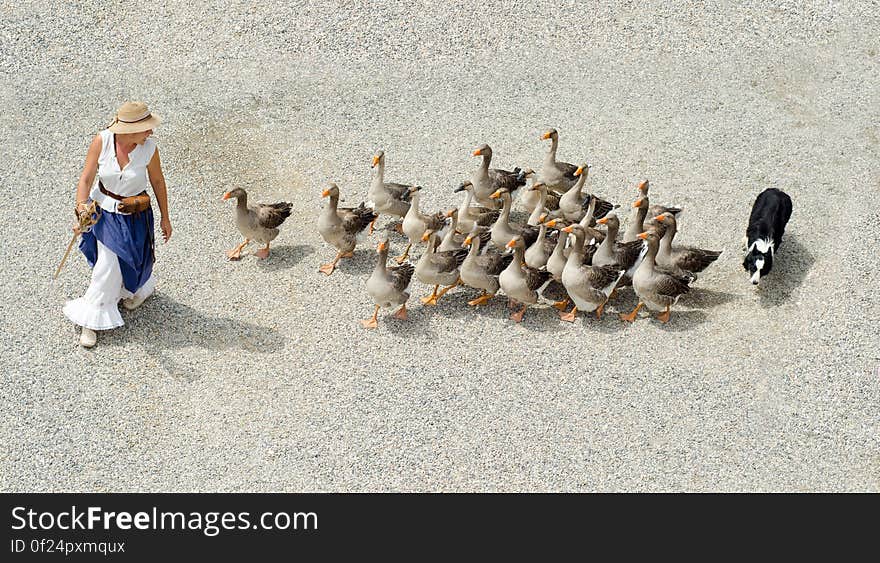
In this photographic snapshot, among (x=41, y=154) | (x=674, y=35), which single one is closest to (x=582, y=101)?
(x=674, y=35)

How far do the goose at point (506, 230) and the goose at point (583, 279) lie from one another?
748 mm

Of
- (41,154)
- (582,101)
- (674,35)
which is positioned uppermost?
(674,35)

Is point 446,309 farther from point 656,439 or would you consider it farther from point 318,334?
point 656,439

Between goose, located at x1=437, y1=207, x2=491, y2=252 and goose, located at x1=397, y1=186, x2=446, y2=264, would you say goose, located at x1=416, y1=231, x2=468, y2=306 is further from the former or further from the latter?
goose, located at x1=397, y1=186, x2=446, y2=264

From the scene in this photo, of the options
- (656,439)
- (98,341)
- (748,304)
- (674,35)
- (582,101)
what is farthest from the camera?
(674,35)

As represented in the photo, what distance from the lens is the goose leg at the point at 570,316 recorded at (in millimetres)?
11266

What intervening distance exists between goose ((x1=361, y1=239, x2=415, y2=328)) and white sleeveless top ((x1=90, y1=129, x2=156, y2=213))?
265cm

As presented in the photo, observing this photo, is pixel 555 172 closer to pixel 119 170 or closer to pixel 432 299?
pixel 432 299

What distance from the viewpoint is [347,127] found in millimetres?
14609

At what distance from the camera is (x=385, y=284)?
11.0 m

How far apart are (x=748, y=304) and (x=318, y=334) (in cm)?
496

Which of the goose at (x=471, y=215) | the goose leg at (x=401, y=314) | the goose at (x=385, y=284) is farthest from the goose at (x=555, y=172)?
the goose leg at (x=401, y=314)

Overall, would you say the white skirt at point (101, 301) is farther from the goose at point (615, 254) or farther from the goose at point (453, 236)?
the goose at point (615, 254)

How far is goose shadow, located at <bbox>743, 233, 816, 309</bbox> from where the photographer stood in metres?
11.5
